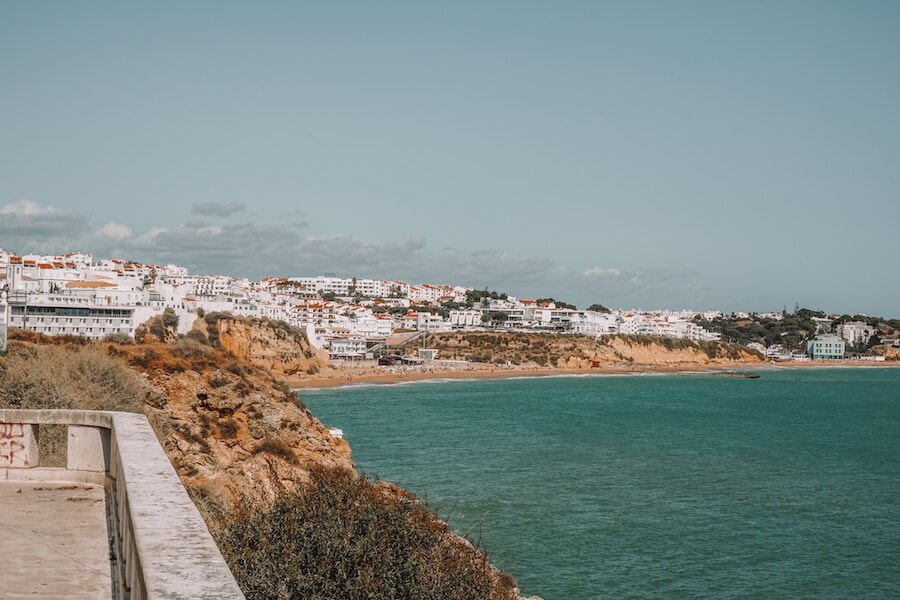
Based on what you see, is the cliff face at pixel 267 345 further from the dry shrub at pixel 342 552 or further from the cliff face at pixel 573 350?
the dry shrub at pixel 342 552

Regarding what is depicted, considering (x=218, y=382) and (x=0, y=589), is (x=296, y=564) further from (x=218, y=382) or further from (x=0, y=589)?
(x=218, y=382)

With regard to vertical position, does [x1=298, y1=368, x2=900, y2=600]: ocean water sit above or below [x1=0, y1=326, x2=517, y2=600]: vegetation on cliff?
below

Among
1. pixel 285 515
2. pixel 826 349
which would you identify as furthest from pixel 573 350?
pixel 285 515

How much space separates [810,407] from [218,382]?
66.2 meters

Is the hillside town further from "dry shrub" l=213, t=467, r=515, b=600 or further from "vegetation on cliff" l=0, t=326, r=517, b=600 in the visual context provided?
"dry shrub" l=213, t=467, r=515, b=600

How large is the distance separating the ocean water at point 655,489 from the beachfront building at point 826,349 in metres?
120

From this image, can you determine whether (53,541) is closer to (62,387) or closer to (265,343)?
(62,387)

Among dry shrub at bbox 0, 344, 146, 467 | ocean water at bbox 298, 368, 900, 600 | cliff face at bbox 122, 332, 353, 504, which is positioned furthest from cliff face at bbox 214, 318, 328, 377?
dry shrub at bbox 0, 344, 146, 467

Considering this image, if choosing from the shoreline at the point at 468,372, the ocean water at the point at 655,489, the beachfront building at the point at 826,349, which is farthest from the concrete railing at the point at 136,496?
the beachfront building at the point at 826,349

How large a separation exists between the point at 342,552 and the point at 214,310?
92896 millimetres

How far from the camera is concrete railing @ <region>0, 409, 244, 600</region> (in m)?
3.15

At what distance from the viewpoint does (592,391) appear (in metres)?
92.2

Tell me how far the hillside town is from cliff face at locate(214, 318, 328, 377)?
13.8 feet

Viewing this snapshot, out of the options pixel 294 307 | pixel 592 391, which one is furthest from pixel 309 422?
pixel 294 307
